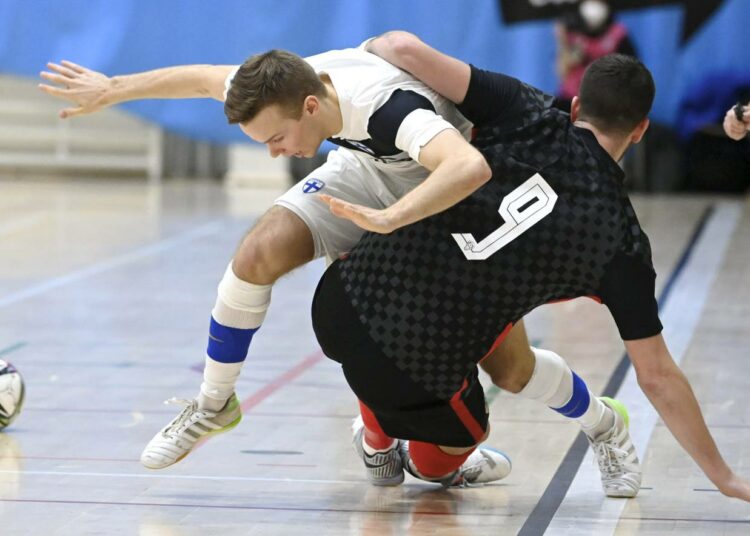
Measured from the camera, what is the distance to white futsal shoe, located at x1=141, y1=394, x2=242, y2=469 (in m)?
3.37

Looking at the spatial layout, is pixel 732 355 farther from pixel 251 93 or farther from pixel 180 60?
pixel 180 60

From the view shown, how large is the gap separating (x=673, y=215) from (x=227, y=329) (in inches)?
275

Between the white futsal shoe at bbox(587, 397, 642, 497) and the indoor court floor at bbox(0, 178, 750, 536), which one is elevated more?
the white futsal shoe at bbox(587, 397, 642, 497)

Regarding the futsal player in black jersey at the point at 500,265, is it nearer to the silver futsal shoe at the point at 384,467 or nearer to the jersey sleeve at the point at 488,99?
the jersey sleeve at the point at 488,99

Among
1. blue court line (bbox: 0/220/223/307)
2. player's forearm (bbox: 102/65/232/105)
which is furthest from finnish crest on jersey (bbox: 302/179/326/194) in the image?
blue court line (bbox: 0/220/223/307)

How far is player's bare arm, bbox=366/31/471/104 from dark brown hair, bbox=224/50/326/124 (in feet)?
0.77

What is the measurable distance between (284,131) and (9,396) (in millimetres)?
1515

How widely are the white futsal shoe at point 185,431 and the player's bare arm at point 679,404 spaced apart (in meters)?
1.04

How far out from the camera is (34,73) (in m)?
11.7

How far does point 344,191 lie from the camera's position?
135 inches

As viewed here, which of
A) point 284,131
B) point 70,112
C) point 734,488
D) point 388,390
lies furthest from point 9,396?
point 734,488

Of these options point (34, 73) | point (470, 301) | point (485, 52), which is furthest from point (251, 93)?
point (34, 73)

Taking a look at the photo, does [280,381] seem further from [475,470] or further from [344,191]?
[344,191]

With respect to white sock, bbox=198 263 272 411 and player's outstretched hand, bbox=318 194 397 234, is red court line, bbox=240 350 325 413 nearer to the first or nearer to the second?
white sock, bbox=198 263 272 411
